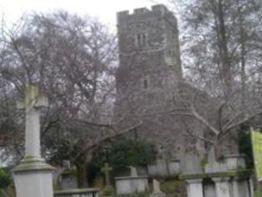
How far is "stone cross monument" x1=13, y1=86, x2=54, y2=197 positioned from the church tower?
9.67m

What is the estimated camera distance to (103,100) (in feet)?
90.2

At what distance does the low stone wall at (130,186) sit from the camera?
25.4 meters

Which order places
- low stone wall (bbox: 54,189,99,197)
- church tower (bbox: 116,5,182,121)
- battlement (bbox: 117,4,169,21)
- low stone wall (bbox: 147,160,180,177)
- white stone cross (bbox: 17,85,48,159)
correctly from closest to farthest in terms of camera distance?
1. white stone cross (bbox: 17,85,48,159)
2. low stone wall (bbox: 54,189,99,197)
3. church tower (bbox: 116,5,182,121)
4. low stone wall (bbox: 147,160,180,177)
5. battlement (bbox: 117,4,169,21)

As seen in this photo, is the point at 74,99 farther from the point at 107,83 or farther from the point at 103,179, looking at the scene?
the point at 103,179

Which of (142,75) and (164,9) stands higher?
(164,9)

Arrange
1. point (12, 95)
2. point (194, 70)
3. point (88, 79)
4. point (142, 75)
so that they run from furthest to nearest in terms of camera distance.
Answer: point (142, 75) < point (88, 79) < point (12, 95) < point (194, 70)

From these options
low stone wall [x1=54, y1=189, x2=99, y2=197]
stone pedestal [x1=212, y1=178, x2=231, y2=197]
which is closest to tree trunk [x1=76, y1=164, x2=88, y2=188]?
low stone wall [x1=54, y1=189, x2=99, y2=197]

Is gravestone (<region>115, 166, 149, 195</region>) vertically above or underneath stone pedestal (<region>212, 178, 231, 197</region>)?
above

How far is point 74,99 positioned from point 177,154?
305 inches

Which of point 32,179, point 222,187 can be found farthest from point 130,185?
point 32,179

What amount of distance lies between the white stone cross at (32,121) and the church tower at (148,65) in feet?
30.7

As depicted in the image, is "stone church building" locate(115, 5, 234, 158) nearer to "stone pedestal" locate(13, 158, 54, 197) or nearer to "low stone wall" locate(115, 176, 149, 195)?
"low stone wall" locate(115, 176, 149, 195)

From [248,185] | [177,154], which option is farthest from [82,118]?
[248,185]

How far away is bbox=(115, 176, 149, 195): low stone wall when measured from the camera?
25.4m
